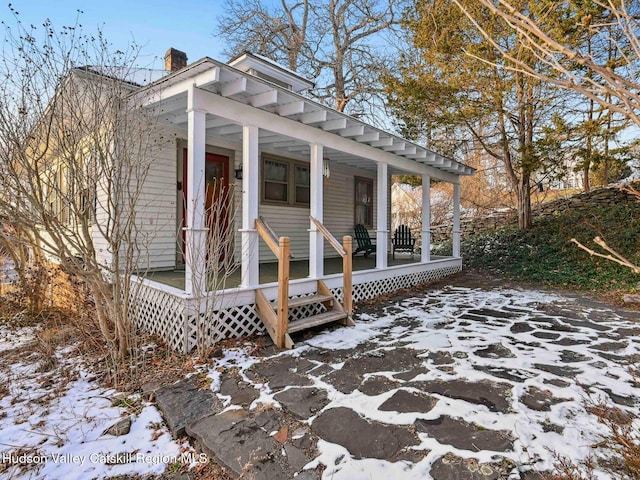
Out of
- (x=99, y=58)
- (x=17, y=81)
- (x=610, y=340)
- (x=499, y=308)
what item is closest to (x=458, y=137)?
(x=499, y=308)

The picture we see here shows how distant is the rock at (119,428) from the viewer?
257 centimetres

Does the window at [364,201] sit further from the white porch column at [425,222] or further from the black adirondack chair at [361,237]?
the white porch column at [425,222]

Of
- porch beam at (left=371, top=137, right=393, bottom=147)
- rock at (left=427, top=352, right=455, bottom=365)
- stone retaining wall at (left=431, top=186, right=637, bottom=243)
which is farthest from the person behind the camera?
stone retaining wall at (left=431, top=186, right=637, bottom=243)

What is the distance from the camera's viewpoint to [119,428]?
261 centimetres

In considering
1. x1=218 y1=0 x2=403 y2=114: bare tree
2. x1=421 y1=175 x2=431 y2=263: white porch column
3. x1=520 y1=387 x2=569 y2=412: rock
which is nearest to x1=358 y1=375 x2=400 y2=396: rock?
x1=520 y1=387 x2=569 y2=412: rock

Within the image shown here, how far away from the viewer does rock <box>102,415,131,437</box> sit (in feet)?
8.42

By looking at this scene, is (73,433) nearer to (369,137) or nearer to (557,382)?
(557,382)

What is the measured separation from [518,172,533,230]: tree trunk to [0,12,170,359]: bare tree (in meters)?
10.1

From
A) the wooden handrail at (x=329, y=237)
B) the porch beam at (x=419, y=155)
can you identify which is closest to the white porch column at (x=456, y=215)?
the porch beam at (x=419, y=155)

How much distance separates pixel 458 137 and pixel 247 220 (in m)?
9.19

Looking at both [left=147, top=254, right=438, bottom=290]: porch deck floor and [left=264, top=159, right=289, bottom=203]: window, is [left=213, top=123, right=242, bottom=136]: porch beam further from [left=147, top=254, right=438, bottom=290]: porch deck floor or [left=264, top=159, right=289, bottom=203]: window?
[left=147, top=254, right=438, bottom=290]: porch deck floor

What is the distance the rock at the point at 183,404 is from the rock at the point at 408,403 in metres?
1.31

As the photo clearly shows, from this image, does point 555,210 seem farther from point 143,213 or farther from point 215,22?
point 215,22

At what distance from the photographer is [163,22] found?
6.47 meters
